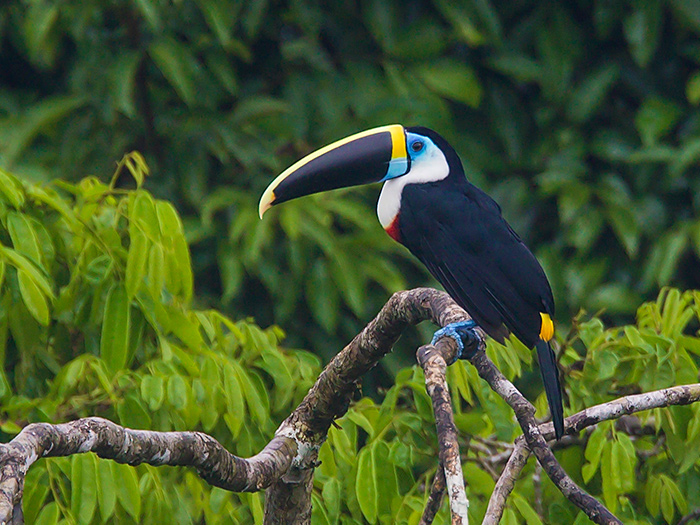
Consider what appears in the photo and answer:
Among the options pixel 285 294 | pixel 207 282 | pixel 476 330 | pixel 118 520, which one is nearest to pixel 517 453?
pixel 476 330

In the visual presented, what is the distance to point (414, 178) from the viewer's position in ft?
9.31

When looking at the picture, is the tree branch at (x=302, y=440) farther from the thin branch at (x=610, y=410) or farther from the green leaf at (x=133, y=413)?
the green leaf at (x=133, y=413)

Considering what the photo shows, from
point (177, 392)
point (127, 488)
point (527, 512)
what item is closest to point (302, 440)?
point (177, 392)

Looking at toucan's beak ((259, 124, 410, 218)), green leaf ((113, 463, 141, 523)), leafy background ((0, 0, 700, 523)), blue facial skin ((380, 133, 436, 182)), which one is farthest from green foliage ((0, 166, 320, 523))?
leafy background ((0, 0, 700, 523))

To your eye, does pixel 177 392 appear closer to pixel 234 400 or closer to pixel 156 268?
pixel 234 400

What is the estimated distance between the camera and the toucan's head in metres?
2.70

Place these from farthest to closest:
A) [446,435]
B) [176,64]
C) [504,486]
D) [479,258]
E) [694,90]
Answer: [694,90] < [176,64] < [479,258] < [504,486] < [446,435]

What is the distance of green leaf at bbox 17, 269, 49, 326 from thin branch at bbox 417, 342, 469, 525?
773 millimetres

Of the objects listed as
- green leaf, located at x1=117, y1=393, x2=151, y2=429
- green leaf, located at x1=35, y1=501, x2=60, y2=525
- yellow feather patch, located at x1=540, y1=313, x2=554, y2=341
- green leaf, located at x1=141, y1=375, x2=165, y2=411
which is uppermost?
green leaf, located at x1=141, y1=375, x2=165, y2=411

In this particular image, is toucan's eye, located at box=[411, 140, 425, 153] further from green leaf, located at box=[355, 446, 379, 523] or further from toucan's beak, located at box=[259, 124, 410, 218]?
green leaf, located at box=[355, 446, 379, 523]

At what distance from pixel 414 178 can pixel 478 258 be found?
0.33 meters

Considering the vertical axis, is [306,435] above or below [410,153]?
below

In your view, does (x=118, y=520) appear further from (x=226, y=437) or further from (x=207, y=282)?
(x=207, y=282)

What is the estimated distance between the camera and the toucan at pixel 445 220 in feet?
8.34
